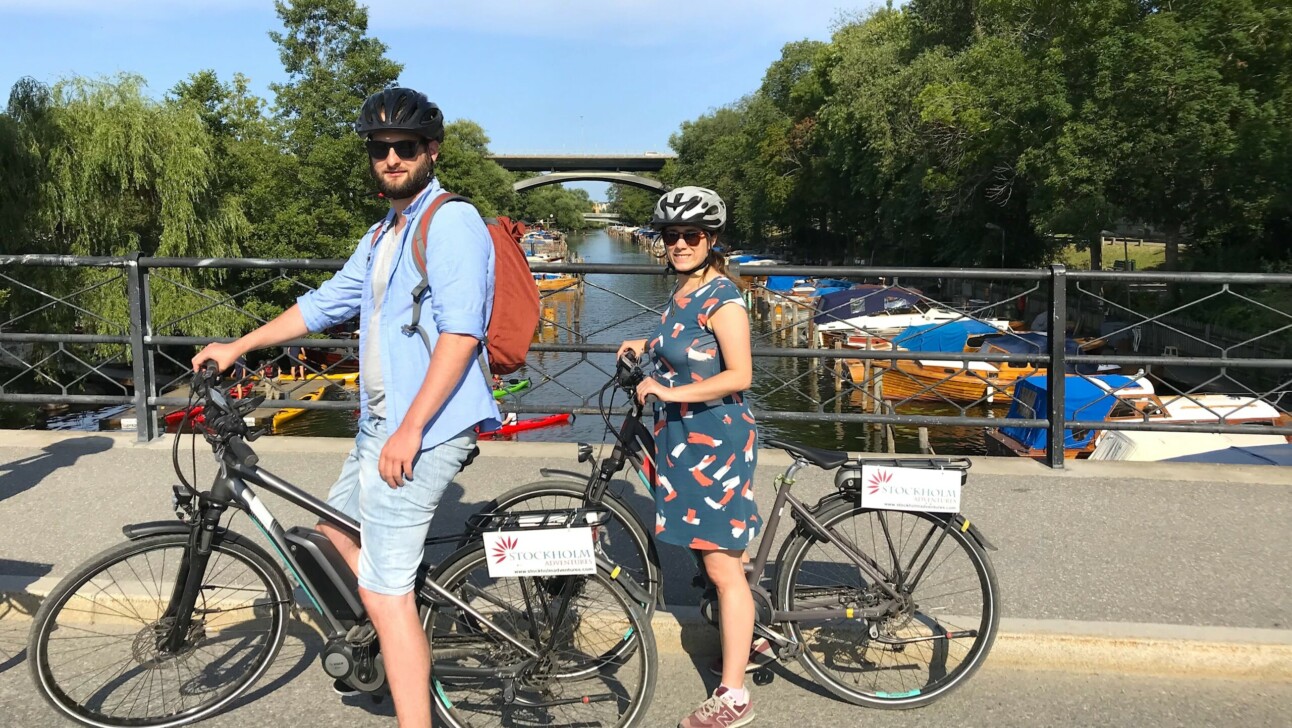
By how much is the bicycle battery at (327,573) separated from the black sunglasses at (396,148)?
124 cm

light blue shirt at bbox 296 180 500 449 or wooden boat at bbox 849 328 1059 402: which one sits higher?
light blue shirt at bbox 296 180 500 449

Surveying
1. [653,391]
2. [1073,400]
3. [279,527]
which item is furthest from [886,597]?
[1073,400]

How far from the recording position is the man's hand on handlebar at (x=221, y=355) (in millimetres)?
3311

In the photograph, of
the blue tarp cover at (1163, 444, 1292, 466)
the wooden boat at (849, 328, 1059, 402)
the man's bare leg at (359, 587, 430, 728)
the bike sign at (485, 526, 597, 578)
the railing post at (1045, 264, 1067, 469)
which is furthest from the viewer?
the wooden boat at (849, 328, 1059, 402)

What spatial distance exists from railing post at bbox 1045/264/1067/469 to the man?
4.35 metres

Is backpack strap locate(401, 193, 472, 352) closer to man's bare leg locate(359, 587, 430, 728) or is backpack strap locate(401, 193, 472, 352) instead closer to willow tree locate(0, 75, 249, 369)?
man's bare leg locate(359, 587, 430, 728)

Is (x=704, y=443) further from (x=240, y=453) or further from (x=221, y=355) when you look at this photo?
(x=221, y=355)

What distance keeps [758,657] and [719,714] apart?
399 mm

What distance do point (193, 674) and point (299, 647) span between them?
0.47 metres

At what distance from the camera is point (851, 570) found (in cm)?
378

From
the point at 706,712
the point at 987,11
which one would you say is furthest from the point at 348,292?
the point at 987,11

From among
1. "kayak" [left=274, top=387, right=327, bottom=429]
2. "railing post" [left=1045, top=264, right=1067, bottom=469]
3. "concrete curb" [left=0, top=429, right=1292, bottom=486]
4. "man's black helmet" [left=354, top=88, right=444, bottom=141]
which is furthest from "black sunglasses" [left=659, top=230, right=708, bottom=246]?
"kayak" [left=274, top=387, right=327, bottom=429]

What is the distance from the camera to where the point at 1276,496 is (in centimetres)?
588

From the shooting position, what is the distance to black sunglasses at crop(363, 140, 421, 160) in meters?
2.97
